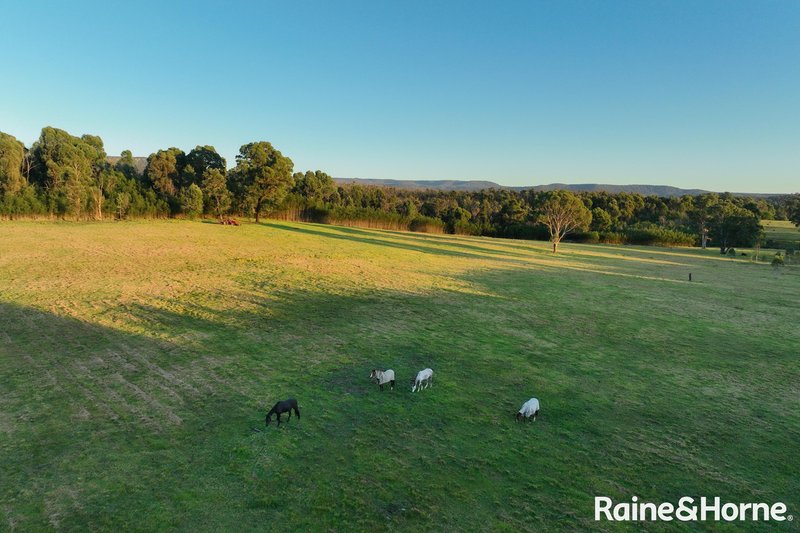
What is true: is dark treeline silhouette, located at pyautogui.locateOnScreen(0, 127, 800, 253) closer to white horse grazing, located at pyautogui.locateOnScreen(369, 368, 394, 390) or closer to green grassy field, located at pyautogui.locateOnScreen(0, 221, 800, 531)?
green grassy field, located at pyautogui.locateOnScreen(0, 221, 800, 531)

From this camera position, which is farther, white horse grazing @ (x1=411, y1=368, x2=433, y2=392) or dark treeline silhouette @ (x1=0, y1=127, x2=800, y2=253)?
dark treeline silhouette @ (x1=0, y1=127, x2=800, y2=253)

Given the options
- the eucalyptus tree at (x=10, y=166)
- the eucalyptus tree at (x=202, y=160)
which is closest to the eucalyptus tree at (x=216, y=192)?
the eucalyptus tree at (x=202, y=160)

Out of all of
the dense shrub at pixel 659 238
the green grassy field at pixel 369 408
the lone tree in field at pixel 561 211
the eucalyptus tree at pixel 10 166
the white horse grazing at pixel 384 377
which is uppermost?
the eucalyptus tree at pixel 10 166

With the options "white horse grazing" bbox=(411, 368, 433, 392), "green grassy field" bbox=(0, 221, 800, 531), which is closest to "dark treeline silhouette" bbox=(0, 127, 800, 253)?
"green grassy field" bbox=(0, 221, 800, 531)

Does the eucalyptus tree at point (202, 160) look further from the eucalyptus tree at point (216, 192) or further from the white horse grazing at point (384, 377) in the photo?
the white horse grazing at point (384, 377)

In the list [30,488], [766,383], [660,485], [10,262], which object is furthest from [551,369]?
[10,262]

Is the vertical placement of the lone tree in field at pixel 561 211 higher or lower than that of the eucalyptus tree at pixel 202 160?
lower

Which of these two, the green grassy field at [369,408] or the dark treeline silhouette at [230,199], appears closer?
the green grassy field at [369,408]
